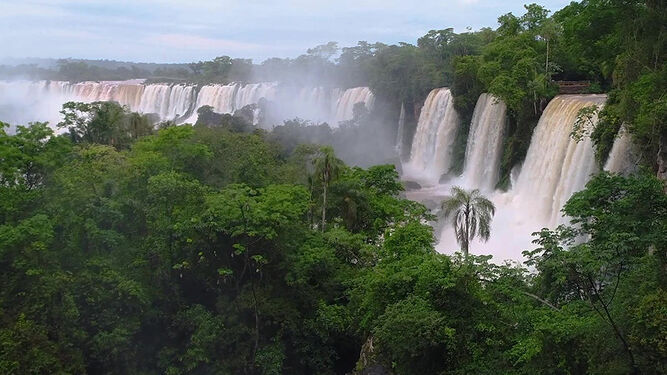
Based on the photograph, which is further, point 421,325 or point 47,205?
point 47,205

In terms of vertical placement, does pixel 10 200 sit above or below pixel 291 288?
above

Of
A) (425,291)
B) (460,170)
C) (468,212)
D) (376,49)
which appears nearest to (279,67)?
(376,49)

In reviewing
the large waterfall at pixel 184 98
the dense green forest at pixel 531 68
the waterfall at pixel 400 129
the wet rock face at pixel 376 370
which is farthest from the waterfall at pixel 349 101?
the wet rock face at pixel 376 370

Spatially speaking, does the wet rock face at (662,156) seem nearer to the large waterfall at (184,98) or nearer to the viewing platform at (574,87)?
the viewing platform at (574,87)

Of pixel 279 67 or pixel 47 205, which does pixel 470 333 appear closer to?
pixel 47 205

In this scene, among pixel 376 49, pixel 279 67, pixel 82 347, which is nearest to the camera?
pixel 82 347

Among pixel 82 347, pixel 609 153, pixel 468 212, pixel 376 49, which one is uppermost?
pixel 376 49

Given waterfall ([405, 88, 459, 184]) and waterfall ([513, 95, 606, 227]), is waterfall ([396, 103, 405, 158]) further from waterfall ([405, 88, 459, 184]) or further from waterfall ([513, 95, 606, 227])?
waterfall ([513, 95, 606, 227])
